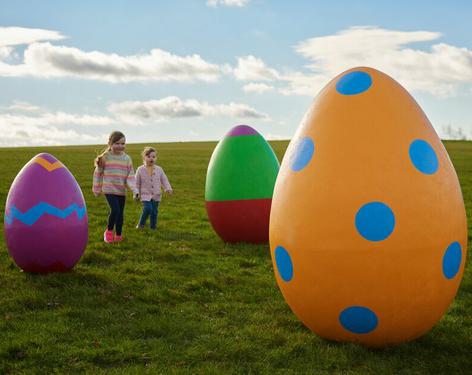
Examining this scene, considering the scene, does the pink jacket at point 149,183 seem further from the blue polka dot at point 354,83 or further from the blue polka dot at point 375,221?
the blue polka dot at point 375,221

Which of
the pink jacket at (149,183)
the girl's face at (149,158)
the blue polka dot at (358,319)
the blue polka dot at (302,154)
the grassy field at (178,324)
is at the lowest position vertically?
the grassy field at (178,324)

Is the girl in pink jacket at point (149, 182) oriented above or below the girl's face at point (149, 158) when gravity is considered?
below

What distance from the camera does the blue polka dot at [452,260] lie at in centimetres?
513

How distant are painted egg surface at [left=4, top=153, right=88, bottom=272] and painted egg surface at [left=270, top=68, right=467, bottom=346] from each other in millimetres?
3463

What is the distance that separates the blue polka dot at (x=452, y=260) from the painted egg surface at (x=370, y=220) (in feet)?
0.03

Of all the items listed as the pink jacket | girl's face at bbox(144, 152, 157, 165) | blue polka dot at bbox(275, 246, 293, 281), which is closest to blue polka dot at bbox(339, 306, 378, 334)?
blue polka dot at bbox(275, 246, 293, 281)

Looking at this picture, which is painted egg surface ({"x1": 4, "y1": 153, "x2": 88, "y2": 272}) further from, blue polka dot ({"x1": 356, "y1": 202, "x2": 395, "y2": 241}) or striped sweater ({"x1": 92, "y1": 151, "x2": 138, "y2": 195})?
blue polka dot ({"x1": 356, "y1": 202, "x2": 395, "y2": 241})

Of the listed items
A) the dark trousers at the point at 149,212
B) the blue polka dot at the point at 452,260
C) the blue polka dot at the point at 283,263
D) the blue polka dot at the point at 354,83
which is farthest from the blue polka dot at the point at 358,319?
the dark trousers at the point at 149,212

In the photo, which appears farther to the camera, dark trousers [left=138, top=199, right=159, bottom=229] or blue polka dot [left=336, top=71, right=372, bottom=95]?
Result: dark trousers [left=138, top=199, right=159, bottom=229]

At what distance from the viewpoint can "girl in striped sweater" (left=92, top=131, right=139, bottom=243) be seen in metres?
10.4

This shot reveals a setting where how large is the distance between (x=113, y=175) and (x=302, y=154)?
5.78 metres

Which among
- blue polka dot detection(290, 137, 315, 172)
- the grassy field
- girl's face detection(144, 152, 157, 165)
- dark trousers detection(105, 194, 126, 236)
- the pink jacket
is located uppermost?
blue polka dot detection(290, 137, 315, 172)

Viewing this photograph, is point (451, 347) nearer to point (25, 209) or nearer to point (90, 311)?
point (90, 311)

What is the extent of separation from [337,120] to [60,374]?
10.4ft
